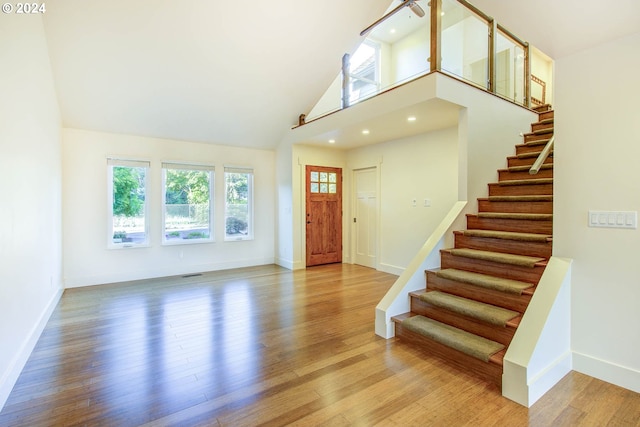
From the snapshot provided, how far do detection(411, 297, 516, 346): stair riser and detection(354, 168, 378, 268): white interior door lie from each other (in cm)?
305

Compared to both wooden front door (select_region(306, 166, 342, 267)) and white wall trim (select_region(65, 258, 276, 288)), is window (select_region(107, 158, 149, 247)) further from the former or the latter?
wooden front door (select_region(306, 166, 342, 267))

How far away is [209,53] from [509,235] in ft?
14.1

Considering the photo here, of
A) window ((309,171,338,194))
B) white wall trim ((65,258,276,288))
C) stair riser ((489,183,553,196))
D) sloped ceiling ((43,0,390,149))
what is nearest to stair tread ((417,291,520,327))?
stair riser ((489,183,553,196))

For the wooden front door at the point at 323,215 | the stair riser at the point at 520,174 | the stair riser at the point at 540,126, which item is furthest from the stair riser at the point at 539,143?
the wooden front door at the point at 323,215

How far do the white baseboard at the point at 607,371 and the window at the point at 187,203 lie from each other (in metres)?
5.56

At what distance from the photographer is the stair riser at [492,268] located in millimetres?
2760

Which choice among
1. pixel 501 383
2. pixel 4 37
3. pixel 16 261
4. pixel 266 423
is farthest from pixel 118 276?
pixel 501 383

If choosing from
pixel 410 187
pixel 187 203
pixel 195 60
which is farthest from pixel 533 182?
pixel 187 203

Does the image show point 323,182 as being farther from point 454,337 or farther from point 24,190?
point 24,190

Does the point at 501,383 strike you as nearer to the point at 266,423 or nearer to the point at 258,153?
the point at 266,423

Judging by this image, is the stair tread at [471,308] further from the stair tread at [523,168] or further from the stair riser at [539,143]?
the stair riser at [539,143]

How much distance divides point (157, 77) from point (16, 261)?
300 centimetres

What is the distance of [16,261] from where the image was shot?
2447mm

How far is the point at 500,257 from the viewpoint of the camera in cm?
297
